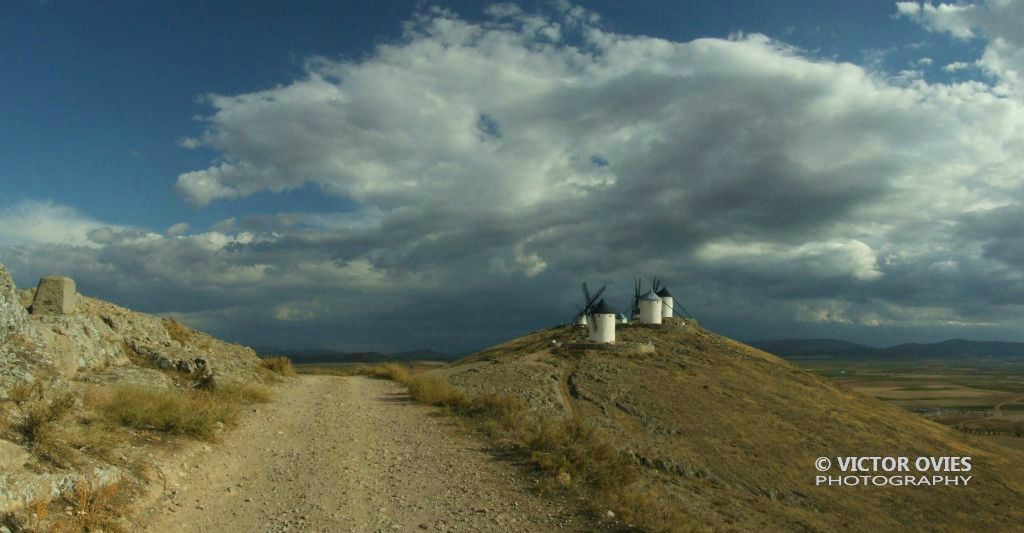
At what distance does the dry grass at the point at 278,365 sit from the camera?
2862cm

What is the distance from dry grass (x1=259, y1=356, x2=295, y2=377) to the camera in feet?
93.9

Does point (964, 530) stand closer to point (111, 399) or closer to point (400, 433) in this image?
point (400, 433)

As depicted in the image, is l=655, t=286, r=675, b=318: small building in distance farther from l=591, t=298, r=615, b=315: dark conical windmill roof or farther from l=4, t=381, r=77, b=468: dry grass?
l=4, t=381, r=77, b=468: dry grass

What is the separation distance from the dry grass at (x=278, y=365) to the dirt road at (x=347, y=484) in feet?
40.8

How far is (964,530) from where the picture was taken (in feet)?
91.2

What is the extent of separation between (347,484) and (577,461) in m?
4.72

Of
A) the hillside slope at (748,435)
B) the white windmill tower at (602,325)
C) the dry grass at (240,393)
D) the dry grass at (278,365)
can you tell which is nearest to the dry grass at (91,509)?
the dry grass at (240,393)

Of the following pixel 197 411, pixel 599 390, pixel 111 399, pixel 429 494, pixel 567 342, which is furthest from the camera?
pixel 567 342

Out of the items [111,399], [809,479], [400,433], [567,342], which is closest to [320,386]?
[400,433]

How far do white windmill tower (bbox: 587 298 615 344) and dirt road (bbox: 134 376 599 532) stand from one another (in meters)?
36.1

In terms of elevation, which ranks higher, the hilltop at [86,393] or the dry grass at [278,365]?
the hilltop at [86,393]

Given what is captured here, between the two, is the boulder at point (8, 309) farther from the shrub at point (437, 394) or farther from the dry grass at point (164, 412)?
the shrub at point (437, 394)

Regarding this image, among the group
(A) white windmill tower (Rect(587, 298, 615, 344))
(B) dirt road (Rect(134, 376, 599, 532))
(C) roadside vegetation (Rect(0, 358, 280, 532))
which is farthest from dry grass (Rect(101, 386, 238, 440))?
(A) white windmill tower (Rect(587, 298, 615, 344))

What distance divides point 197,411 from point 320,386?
12666mm
